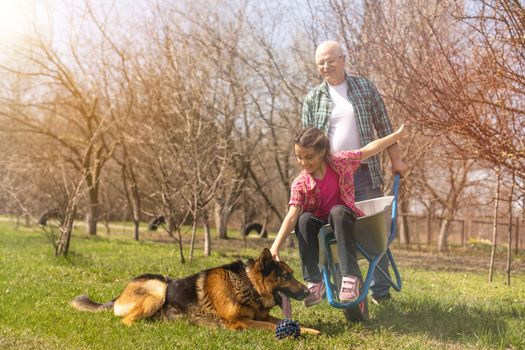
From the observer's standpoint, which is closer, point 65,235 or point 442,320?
point 442,320

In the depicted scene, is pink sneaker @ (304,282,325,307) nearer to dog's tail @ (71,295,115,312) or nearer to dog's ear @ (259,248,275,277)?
dog's ear @ (259,248,275,277)

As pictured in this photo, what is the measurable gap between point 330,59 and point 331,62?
Result: 32 mm

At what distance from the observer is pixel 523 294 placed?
22.7 feet

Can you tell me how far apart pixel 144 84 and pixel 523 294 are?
1043 cm

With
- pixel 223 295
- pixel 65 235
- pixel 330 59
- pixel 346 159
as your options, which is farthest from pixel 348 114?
pixel 65 235

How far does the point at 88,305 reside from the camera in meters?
4.93

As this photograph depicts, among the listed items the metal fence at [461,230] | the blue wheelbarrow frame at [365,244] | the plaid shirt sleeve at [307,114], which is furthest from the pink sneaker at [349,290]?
the metal fence at [461,230]

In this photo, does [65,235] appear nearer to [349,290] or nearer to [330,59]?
[330,59]

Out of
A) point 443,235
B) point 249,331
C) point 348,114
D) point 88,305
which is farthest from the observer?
point 443,235

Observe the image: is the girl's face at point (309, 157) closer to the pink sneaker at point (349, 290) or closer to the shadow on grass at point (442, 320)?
the pink sneaker at point (349, 290)

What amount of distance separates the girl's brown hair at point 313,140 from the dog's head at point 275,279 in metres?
0.78

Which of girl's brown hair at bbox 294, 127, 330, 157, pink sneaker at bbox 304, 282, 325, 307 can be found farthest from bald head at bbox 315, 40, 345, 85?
pink sneaker at bbox 304, 282, 325, 307

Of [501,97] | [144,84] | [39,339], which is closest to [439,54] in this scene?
[501,97]

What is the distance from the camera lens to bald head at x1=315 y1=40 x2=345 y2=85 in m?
4.56
